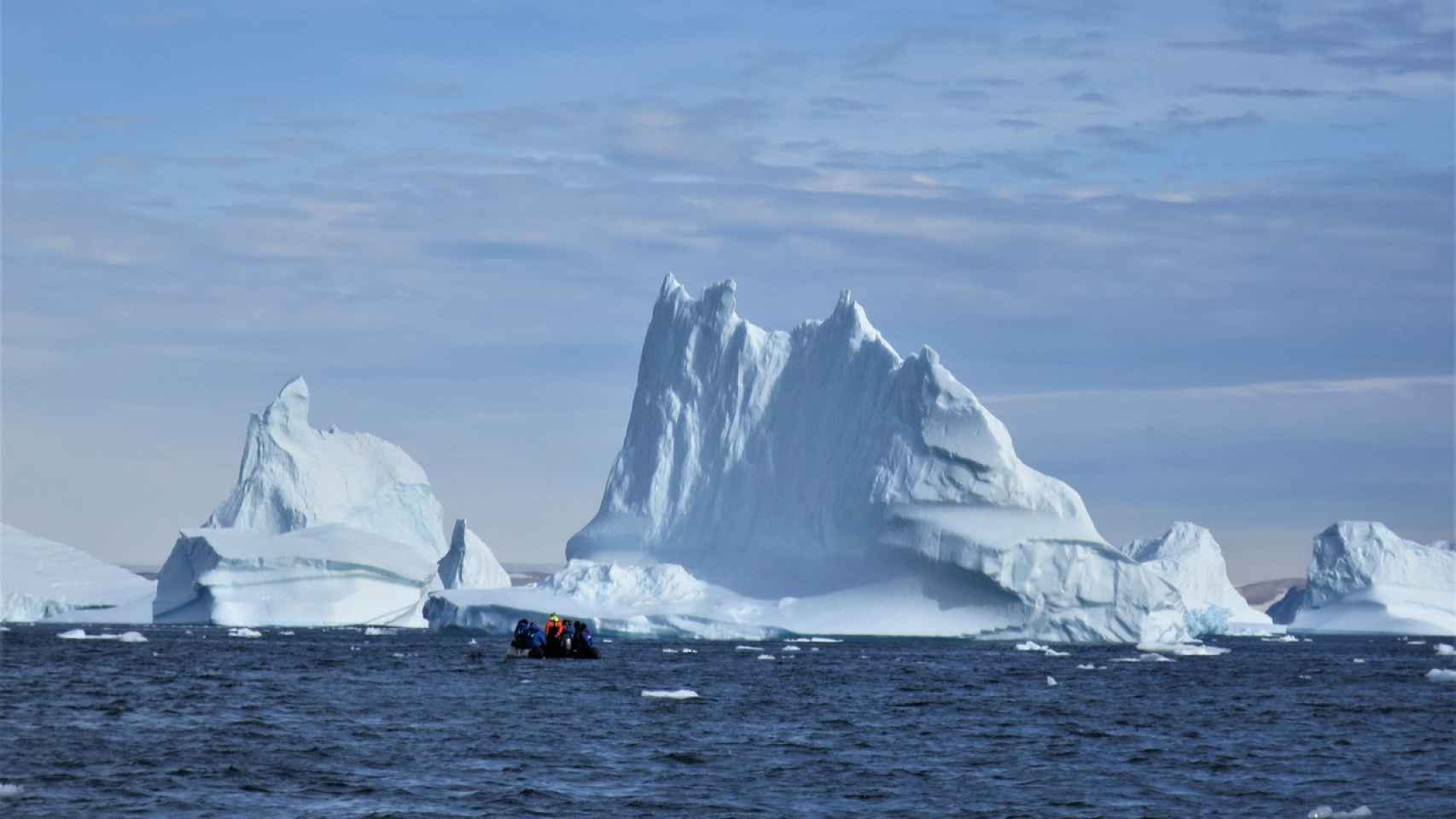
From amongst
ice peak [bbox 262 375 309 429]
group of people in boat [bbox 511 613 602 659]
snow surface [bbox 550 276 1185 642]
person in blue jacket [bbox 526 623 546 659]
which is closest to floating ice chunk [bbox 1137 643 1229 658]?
snow surface [bbox 550 276 1185 642]

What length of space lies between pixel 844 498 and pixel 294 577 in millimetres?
23006

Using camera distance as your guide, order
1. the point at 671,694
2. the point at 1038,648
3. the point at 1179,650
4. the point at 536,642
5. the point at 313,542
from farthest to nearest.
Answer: the point at 313,542 < the point at 1179,650 < the point at 1038,648 < the point at 536,642 < the point at 671,694

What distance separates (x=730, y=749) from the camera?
23734 millimetres

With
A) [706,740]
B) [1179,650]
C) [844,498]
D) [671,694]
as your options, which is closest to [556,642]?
[844,498]

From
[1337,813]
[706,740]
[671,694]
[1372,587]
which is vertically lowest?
[1337,813]

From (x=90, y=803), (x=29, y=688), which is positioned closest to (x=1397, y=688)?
(x=29, y=688)

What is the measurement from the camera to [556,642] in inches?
1759

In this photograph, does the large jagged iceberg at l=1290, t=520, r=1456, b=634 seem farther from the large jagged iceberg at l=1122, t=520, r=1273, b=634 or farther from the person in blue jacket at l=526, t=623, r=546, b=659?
the person in blue jacket at l=526, t=623, r=546, b=659

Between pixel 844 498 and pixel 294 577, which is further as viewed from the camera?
pixel 294 577

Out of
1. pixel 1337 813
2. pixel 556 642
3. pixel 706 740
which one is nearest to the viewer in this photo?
pixel 1337 813

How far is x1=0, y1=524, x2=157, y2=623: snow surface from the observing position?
264 feet

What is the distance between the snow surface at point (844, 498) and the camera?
50.3 metres

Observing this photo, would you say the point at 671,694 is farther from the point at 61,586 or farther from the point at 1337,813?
the point at 61,586

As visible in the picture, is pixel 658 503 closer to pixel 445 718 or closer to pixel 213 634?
pixel 213 634
